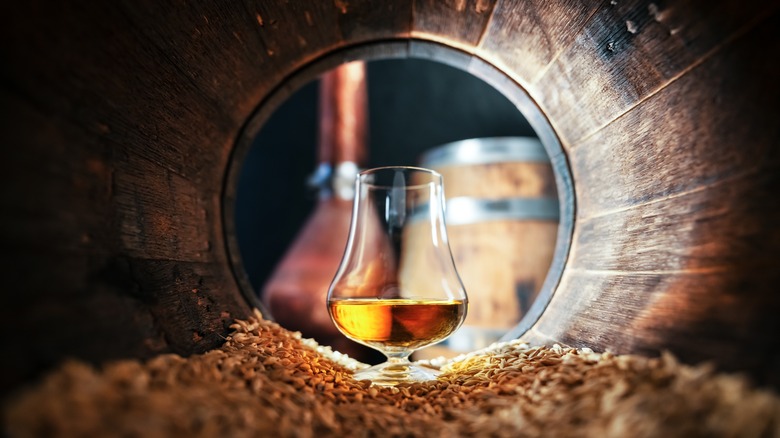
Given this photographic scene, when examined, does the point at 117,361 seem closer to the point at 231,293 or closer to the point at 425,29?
the point at 231,293

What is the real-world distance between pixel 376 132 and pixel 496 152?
1.52 m

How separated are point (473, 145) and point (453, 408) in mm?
1331

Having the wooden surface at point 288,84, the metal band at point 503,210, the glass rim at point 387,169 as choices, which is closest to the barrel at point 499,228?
the metal band at point 503,210

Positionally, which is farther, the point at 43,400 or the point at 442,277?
the point at 442,277

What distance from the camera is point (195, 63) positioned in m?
0.95

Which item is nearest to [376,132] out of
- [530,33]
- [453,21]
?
[453,21]

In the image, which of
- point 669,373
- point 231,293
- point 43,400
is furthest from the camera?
point 231,293

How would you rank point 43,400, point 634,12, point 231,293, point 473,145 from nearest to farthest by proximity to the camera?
point 43,400 → point 634,12 → point 231,293 → point 473,145

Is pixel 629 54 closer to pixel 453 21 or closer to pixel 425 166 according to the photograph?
pixel 453 21

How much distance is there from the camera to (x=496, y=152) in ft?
6.48

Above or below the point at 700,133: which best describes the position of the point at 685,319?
below

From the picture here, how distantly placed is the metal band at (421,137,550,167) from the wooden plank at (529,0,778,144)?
31.0 inches

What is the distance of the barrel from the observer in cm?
184

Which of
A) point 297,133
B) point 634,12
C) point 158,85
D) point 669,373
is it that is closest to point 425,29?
point 634,12
